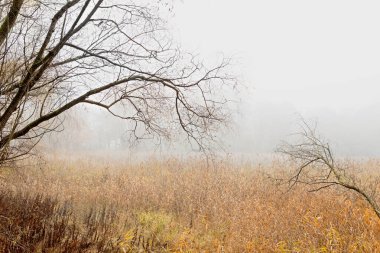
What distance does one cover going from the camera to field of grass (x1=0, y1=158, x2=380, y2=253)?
17.2 feet

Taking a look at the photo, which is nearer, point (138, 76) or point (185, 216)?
point (138, 76)

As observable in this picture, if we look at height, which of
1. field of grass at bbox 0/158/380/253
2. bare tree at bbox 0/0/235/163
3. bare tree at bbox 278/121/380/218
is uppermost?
bare tree at bbox 0/0/235/163

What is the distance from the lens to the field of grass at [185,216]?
17.2 feet

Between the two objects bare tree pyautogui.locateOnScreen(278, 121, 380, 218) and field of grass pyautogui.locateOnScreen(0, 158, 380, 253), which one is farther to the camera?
bare tree pyautogui.locateOnScreen(278, 121, 380, 218)

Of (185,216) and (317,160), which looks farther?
(185,216)

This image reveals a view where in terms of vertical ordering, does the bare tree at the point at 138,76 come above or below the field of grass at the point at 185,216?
above

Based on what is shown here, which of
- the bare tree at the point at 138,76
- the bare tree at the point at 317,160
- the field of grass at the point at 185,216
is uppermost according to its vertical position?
the bare tree at the point at 138,76

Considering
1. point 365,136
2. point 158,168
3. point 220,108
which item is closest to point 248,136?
point 365,136

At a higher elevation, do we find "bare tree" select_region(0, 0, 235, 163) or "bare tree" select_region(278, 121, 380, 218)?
"bare tree" select_region(0, 0, 235, 163)

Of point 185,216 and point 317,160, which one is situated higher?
point 317,160

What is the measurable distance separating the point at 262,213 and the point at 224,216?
927 mm

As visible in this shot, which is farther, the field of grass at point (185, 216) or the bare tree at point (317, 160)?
the bare tree at point (317, 160)

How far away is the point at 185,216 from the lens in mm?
8281

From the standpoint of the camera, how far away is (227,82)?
566 centimetres
